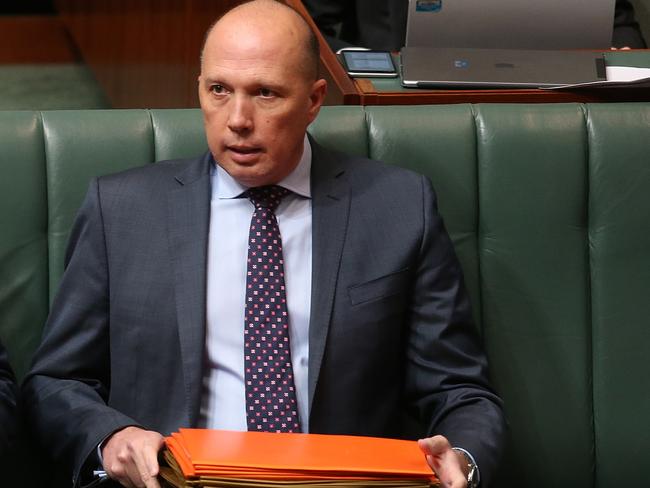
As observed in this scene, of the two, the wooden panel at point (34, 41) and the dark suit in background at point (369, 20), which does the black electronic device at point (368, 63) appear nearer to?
the dark suit in background at point (369, 20)

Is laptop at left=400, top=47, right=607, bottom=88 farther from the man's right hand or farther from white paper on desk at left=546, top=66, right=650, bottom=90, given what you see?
the man's right hand

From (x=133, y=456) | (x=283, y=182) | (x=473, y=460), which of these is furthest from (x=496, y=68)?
(x=133, y=456)

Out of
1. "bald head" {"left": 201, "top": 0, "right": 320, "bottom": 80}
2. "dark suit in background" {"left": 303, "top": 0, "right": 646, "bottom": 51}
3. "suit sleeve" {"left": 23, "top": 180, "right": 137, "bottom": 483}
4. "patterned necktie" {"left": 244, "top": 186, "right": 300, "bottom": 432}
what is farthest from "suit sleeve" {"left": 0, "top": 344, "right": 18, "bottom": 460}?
"dark suit in background" {"left": 303, "top": 0, "right": 646, "bottom": 51}

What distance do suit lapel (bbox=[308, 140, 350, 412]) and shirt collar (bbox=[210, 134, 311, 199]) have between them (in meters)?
0.01

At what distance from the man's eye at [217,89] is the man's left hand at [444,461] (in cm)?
60

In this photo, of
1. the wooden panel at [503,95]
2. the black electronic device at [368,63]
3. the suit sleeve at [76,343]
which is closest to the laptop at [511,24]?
the black electronic device at [368,63]

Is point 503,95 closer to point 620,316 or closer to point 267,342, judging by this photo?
point 620,316

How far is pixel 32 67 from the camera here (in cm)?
455

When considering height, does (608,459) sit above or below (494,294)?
below

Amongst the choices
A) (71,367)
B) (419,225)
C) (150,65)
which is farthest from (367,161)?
(150,65)

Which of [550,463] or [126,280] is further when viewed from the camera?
[550,463]

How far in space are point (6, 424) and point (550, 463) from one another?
2.90 ft

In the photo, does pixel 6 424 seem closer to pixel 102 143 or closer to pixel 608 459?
pixel 102 143

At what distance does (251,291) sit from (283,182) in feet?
0.62
